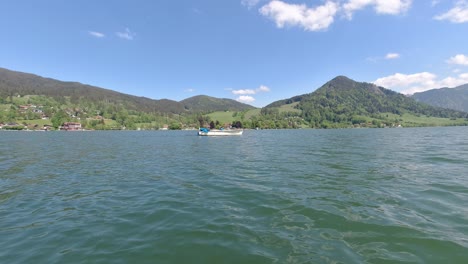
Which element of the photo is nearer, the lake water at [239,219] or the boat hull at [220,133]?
the lake water at [239,219]

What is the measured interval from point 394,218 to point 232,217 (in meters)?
6.21

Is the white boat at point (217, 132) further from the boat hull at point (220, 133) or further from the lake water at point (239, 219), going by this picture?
the lake water at point (239, 219)

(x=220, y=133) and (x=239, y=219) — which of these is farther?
(x=220, y=133)

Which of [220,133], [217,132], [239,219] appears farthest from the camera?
[220,133]

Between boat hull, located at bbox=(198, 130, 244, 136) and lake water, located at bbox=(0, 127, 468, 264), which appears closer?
lake water, located at bbox=(0, 127, 468, 264)

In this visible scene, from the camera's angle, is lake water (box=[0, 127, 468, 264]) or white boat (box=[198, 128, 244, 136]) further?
white boat (box=[198, 128, 244, 136])

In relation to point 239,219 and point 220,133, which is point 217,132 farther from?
point 239,219

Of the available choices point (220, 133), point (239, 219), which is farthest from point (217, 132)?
point (239, 219)

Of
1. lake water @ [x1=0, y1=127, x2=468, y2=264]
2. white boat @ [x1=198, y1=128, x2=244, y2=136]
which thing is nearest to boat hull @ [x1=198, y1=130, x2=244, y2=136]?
white boat @ [x1=198, y1=128, x2=244, y2=136]

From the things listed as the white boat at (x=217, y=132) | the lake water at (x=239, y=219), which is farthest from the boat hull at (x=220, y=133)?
the lake water at (x=239, y=219)

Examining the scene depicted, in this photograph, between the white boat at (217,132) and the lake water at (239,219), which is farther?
the white boat at (217,132)

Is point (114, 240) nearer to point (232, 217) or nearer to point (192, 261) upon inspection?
point (192, 261)

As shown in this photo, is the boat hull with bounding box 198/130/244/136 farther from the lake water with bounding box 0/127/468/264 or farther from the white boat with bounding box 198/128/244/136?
the lake water with bounding box 0/127/468/264

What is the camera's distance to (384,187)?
13914 mm
